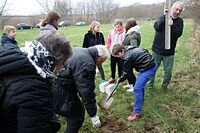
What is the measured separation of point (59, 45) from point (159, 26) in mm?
4444

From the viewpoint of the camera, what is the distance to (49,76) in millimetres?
2023

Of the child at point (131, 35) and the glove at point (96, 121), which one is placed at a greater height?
the child at point (131, 35)

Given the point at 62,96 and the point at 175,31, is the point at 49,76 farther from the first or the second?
the point at 175,31

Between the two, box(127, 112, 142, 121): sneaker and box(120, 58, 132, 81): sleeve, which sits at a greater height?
box(120, 58, 132, 81): sleeve

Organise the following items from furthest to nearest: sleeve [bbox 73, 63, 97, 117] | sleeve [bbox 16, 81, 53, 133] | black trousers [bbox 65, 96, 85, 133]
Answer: black trousers [bbox 65, 96, 85, 133]
sleeve [bbox 73, 63, 97, 117]
sleeve [bbox 16, 81, 53, 133]

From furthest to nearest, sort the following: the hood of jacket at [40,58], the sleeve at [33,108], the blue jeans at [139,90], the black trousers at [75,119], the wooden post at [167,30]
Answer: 1. the wooden post at [167,30]
2. the blue jeans at [139,90]
3. the black trousers at [75,119]
4. the hood of jacket at [40,58]
5. the sleeve at [33,108]

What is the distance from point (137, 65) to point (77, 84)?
1.84m

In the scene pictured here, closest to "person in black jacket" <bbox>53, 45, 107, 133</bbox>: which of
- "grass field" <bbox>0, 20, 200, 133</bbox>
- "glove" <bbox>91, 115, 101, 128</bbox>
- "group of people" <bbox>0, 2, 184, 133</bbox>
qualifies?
"group of people" <bbox>0, 2, 184, 133</bbox>

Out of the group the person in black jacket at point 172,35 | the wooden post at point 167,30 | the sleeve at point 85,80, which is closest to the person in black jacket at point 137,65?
the wooden post at point 167,30

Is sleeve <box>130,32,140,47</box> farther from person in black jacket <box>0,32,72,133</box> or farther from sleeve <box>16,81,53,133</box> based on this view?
sleeve <box>16,81,53,133</box>

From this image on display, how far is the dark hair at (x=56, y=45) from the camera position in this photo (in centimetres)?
208

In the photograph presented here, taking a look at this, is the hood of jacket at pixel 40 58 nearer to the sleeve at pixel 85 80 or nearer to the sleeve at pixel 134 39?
the sleeve at pixel 85 80

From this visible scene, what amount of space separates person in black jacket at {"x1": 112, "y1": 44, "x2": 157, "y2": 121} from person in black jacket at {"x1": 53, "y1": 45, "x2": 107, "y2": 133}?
1.40m

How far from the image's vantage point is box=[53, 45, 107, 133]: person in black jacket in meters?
3.64
